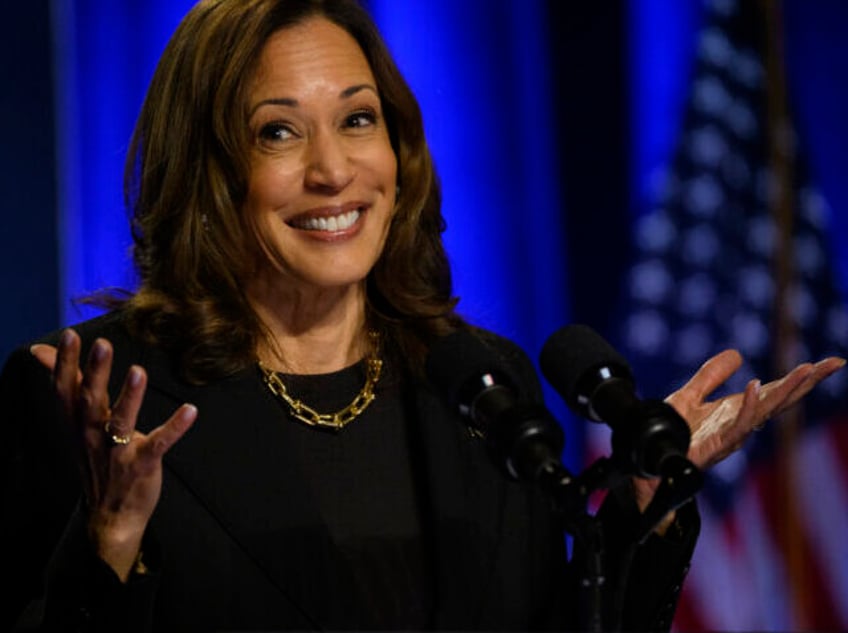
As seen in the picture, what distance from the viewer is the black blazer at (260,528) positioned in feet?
5.67

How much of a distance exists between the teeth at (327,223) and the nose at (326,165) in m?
0.04

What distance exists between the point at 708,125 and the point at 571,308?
1.78 ft

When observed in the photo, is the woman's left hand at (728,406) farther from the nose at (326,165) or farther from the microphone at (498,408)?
the nose at (326,165)

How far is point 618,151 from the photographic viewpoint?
10.3ft

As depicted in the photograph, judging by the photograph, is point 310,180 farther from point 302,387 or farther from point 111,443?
point 111,443

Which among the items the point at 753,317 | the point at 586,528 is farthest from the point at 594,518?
the point at 753,317

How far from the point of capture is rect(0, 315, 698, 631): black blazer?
5.67ft

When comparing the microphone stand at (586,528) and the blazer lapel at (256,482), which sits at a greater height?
the microphone stand at (586,528)

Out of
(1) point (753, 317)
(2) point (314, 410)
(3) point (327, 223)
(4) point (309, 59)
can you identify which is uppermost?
(4) point (309, 59)

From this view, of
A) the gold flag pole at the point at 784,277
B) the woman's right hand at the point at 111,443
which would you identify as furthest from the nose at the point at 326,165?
the gold flag pole at the point at 784,277

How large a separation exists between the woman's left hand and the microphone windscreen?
340 mm

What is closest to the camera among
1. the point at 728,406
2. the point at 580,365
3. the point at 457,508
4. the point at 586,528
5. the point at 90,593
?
the point at 586,528

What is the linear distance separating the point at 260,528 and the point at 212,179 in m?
0.51

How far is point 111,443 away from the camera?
143cm
